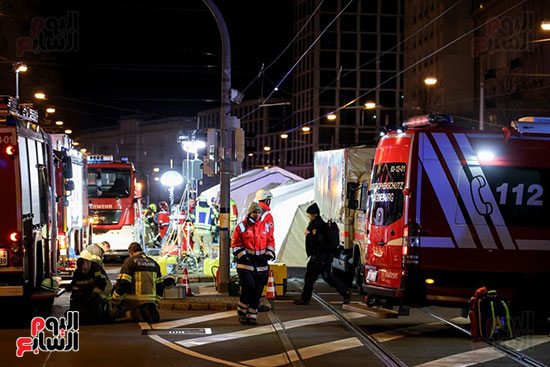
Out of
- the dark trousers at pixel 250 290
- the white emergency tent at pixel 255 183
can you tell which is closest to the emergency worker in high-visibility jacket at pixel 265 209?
the dark trousers at pixel 250 290

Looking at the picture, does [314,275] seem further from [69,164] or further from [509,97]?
[509,97]

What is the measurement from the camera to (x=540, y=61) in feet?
200

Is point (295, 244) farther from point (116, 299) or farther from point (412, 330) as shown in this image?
point (412, 330)

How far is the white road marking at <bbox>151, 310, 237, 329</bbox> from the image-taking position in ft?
43.5

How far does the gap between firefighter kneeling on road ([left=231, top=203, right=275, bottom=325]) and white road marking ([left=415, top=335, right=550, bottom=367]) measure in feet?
11.8

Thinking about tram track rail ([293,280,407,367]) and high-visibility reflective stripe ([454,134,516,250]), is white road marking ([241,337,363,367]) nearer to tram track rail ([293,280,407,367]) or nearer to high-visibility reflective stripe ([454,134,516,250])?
tram track rail ([293,280,407,367])

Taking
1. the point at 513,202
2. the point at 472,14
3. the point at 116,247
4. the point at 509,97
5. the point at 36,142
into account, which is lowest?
the point at 116,247

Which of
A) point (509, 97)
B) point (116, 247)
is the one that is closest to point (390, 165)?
point (116, 247)

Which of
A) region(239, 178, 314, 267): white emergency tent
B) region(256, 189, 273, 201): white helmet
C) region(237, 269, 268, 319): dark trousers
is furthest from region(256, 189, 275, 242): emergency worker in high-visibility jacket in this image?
region(239, 178, 314, 267): white emergency tent

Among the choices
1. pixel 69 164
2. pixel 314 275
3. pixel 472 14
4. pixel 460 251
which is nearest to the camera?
pixel 460 251

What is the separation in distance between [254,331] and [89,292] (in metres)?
2.67

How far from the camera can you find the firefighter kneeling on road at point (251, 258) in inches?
520

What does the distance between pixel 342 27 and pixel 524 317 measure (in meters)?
97.7

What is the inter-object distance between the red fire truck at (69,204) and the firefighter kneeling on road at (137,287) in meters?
5.42
